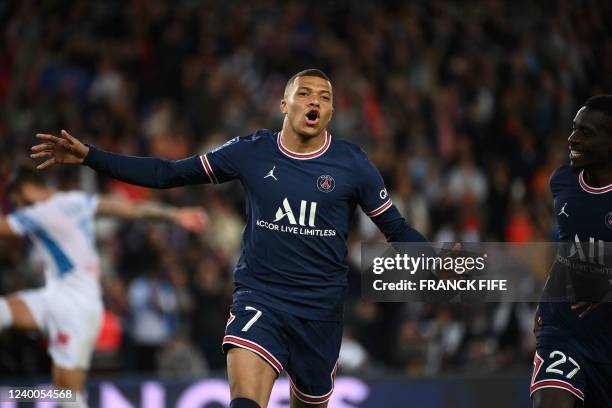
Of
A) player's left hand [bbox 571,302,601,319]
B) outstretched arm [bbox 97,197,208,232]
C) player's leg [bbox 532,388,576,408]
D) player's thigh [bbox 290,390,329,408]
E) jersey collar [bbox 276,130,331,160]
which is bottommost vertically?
player's leg [bbox 532,388,576,408]

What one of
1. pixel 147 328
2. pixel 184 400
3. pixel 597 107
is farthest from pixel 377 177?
pixel 147 328

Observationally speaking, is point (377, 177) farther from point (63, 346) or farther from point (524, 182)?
point (524, 182)

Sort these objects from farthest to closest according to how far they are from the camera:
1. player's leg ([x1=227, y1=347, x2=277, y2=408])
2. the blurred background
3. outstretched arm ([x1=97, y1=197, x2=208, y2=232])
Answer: the blurred background, outstretched arm ([x1=97, y1=197, x2=208, y2=232]), player's leg ([x1=227, y1=347, x2=277, y2=408])

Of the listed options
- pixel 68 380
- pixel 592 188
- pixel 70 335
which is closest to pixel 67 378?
pixel 68 380

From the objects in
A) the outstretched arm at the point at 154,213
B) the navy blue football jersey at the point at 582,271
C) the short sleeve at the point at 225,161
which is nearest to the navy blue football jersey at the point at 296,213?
the short sleeve at the point at 225,161

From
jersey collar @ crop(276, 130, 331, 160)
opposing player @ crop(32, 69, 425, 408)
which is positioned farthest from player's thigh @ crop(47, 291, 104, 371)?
jersey collar @ crop(276, 130, 331, 160)

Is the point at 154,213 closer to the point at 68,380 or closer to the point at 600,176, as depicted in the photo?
the point at 68,380

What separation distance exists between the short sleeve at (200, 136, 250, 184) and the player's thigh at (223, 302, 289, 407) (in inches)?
27.2

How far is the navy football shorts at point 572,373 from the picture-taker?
539 centimetres

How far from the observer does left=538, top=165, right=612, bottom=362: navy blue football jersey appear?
214 inches

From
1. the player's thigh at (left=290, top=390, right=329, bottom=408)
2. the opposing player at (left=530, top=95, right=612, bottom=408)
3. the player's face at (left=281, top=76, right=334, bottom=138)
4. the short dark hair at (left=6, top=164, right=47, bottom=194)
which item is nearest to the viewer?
the opposing player at (left=530, top=95, right=612, bottom=408)

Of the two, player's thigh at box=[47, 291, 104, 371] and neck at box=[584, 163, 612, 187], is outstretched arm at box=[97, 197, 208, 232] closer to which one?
player's thigh at box=[47, 291, 104, 371]

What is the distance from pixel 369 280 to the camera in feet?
18.7

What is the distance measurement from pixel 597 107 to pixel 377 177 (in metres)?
1.22
